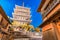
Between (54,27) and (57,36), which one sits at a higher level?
(54,27)

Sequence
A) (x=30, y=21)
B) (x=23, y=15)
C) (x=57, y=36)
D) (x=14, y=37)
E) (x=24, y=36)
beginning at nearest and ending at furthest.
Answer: (x=57, y=36) < (x=14, y=37) < (x=24, y=36) < (x=30, y=21) < (x=23, y=15)

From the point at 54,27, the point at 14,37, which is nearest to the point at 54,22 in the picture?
the point at 54,27

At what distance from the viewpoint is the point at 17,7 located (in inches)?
794

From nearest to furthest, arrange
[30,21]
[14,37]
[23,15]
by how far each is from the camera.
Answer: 1. [14,37]
2. [30,21]
3. [23,15]

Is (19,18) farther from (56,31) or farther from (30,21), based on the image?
(56,31)

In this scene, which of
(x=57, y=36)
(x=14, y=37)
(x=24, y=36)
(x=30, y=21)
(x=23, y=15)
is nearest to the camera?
(x=57, y=36)

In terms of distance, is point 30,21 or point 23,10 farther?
point 23,10

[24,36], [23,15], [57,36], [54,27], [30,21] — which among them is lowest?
[57,36]

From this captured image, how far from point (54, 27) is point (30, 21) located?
1531 centimetres

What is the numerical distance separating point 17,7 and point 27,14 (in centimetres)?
280

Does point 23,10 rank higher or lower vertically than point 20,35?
higher

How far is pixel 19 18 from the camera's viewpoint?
1842 cm

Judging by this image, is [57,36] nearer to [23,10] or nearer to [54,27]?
[54,27]

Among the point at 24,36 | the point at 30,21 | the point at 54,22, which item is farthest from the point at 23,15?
the point at 54,22
